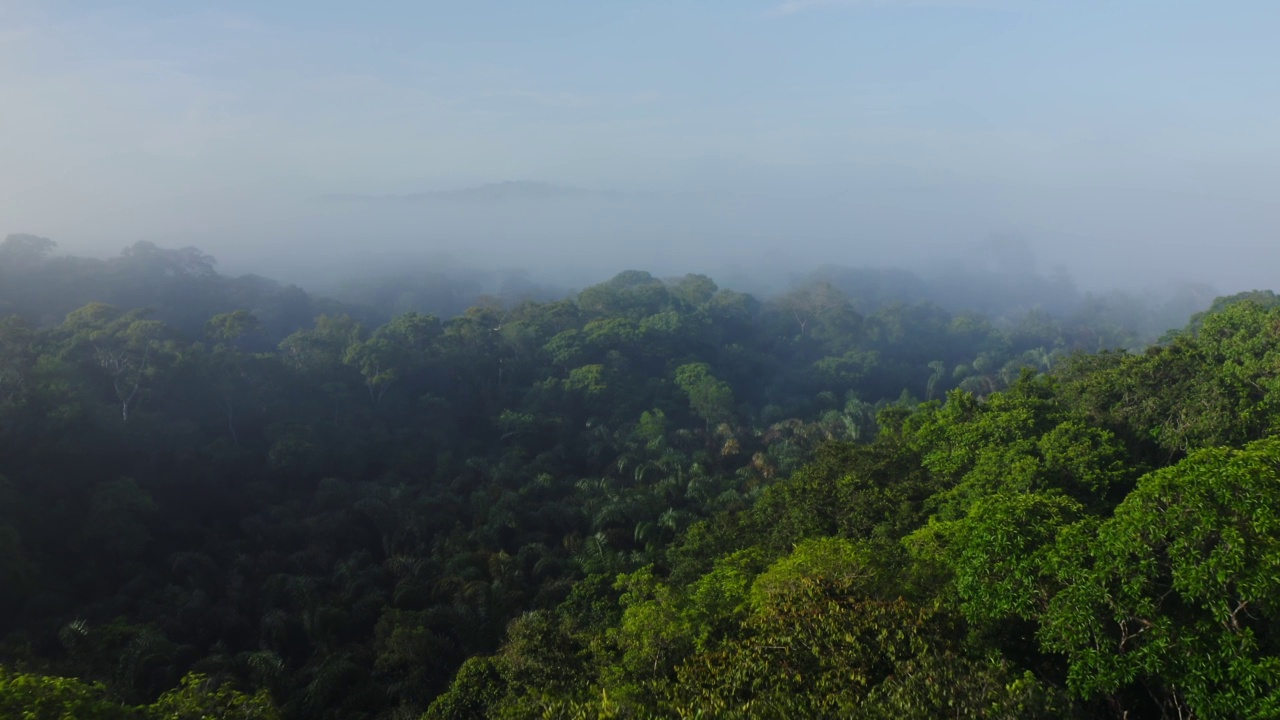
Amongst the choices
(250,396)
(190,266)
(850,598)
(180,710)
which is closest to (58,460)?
(250,396)

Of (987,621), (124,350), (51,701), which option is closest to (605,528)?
(987,621)

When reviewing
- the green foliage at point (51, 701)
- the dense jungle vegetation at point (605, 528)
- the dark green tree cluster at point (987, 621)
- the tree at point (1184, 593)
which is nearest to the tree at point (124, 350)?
the dense jungle vegetation at point (605, 528)

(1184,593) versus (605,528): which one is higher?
(1184,593)

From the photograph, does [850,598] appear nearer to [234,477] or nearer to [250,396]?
[234,477]

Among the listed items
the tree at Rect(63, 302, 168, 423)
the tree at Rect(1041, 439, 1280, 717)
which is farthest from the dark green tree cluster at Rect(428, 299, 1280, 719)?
the tree at Rect(63, 302, 168, 423)

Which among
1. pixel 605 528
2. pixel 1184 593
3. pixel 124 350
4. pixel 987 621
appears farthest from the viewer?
pixel 124 350

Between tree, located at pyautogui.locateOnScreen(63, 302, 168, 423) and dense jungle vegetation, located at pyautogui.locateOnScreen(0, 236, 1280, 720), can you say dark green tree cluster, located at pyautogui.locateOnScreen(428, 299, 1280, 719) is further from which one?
tree, located at pyautogui.locateOnScreen(63, 302, 168, 423)

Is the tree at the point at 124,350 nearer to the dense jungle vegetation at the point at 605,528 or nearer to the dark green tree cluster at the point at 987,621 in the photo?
the dense jungle vegetation at the point at 605,528

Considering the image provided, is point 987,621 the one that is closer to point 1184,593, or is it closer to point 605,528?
point 1184,593
